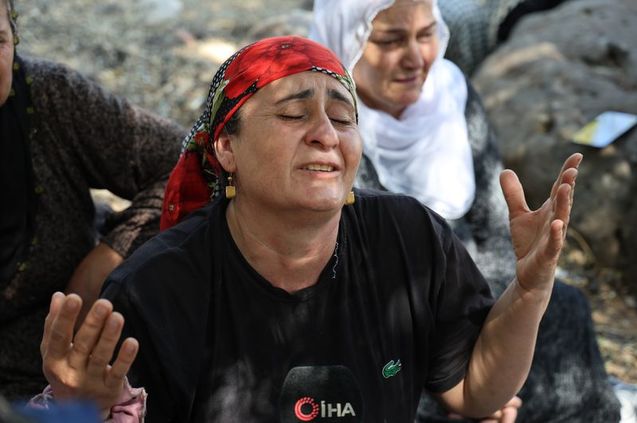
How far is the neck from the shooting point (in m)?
2.28

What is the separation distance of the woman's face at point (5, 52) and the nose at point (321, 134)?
3.11ft

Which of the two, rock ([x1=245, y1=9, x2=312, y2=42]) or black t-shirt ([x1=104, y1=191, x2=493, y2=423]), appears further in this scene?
rock ([x1=245, y1=9, x2=312, y2=42])

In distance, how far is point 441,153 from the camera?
3.59 meters

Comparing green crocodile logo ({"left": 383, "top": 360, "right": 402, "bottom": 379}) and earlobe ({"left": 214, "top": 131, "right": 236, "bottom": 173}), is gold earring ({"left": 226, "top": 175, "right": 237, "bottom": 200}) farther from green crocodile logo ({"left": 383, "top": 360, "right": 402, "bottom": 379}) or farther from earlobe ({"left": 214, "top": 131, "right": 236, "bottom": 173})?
green crocodile logo ({"left": 383, "top": 360, "right": 402, "bottom": 379})

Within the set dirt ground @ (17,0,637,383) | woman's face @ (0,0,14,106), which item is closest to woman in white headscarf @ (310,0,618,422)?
woman's face @ (0,0,14,106)

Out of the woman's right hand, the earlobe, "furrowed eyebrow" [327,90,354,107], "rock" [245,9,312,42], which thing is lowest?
"rock" [245,9,312,42]

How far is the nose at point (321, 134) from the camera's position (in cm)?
222

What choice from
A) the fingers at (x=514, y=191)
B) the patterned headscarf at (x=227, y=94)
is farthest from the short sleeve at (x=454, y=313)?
the patterned headscarf at (x=227, y=94)

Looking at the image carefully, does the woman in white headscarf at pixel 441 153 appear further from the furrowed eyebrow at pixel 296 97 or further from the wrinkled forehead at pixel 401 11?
the furrowed eyebrow at pixel 296 97

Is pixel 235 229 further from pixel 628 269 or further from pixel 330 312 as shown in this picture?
pixel 628 269

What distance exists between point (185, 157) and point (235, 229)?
0.32 meters

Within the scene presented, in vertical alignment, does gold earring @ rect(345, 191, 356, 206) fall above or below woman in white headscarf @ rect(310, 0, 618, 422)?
above

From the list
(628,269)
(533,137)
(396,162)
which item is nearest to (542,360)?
(396,162)

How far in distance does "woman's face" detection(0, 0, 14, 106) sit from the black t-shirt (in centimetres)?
70
